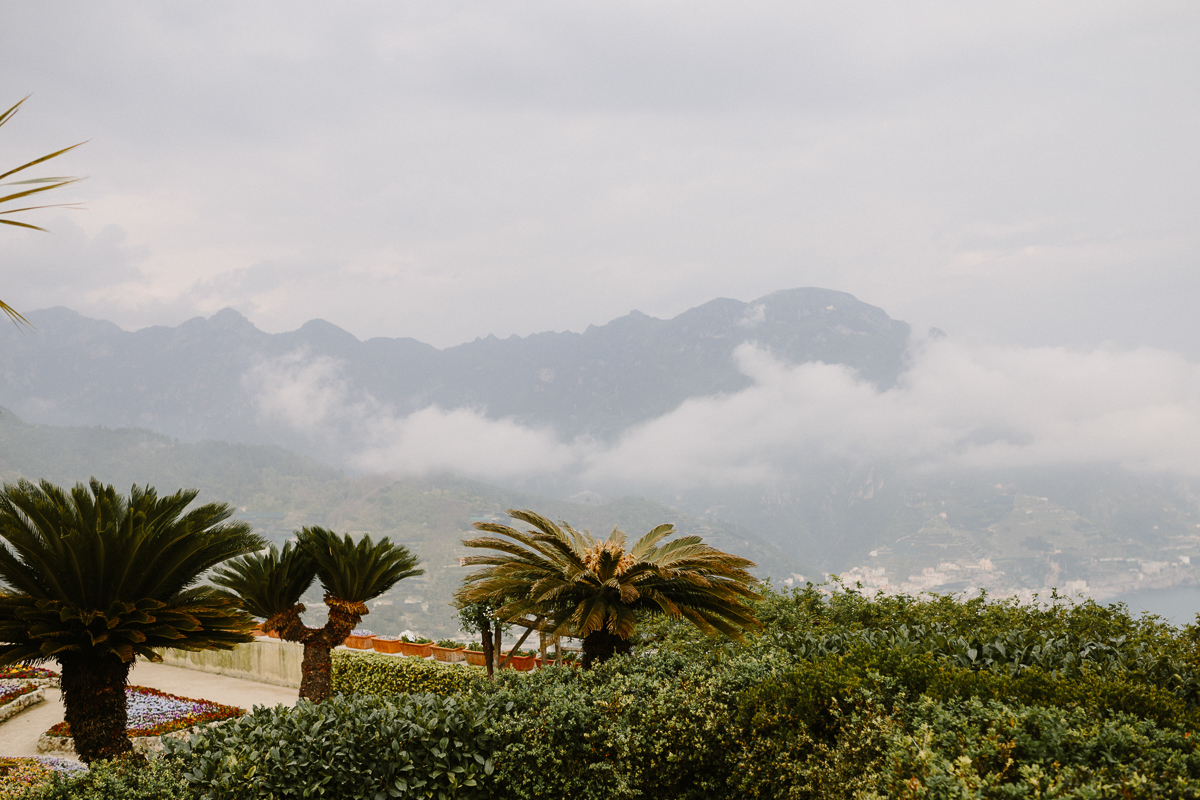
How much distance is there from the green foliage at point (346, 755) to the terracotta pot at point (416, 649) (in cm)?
1208

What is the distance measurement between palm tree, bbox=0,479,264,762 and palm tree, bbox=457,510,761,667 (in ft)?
11.1

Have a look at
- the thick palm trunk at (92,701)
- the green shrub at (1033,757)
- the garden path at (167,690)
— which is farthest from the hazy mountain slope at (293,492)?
the green shrub at (1033,757)

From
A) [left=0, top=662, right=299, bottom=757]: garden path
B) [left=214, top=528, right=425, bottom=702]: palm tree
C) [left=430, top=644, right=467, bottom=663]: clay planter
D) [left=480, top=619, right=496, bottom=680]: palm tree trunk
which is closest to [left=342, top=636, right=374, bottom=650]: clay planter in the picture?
[left=0, top=662, right=299, bottom=757]: garden path

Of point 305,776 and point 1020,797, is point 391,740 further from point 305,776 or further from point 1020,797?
point 1020,797

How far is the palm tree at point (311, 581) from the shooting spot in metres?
11.8

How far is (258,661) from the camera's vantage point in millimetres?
17031

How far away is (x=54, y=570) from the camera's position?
7504 millimetres

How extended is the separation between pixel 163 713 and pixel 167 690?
343 cm

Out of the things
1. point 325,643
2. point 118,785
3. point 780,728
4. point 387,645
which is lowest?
point 387,645

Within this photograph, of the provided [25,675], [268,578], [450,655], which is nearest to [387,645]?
[450,655]

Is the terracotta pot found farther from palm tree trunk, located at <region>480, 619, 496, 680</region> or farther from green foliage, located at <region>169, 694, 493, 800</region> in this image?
green foliage, located at <region>169, 694, 493, 800</region>

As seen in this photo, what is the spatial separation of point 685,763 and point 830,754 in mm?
1448

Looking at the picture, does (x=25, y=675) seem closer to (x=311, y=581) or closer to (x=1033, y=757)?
(x=311, y=581)

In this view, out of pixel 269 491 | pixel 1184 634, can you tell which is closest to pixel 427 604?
pixel 269 491
